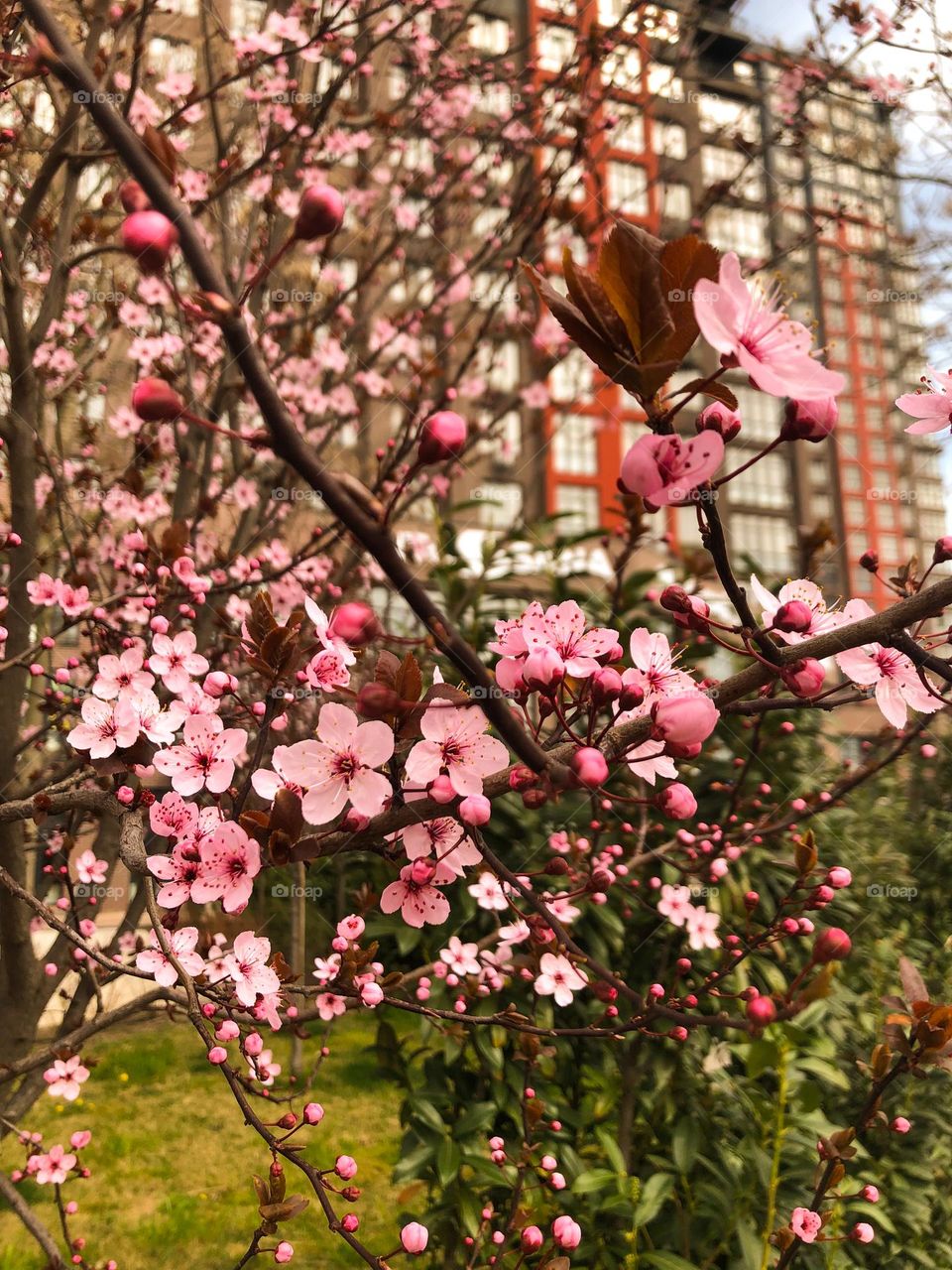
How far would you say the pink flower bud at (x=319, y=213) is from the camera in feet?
1.76

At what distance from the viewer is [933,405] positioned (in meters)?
0.87

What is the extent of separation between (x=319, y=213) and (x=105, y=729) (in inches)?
30.6

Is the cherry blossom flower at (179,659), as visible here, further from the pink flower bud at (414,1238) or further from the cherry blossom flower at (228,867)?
the pink flower bud at (414,1238)

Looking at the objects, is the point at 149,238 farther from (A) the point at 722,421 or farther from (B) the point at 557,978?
(B) the point at 557,978

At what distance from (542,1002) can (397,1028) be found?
847 millimetres

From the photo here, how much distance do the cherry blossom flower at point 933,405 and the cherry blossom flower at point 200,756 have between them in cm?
81

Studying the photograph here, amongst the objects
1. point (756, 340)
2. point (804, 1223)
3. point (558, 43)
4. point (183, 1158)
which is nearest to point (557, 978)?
point (804, 1223)

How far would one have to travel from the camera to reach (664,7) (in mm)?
3514

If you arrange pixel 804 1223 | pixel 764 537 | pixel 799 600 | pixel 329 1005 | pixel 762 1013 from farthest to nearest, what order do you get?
pixel 764 537 < pixel 329 1005 < pixel 804 1223 < pixel 799 600 < pixel 762 1013

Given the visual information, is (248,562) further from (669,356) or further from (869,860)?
(869,860)

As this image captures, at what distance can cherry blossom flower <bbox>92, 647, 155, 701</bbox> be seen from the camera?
1200 mm

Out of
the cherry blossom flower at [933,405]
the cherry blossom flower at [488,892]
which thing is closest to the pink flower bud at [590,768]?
the cherry blossom flower at [933,405]

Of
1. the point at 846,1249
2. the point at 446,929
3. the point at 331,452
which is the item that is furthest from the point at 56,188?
the point at 846,1249

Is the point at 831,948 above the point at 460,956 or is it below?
above
